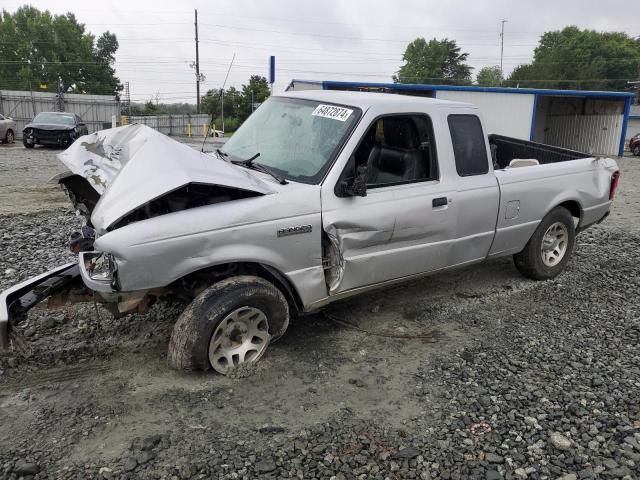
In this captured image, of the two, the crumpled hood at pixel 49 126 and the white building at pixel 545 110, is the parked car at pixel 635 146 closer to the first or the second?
the white building at pixel 545 110

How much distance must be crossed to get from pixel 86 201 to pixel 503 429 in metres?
3.68

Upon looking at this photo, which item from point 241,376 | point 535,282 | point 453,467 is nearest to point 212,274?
point 241,376

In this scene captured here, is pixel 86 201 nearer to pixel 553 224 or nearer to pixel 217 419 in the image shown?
pixel 217 419

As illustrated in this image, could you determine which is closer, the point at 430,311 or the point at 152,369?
the point at 152,369

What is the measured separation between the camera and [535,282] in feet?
20.0

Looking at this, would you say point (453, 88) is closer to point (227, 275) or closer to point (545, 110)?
point (545, 110)

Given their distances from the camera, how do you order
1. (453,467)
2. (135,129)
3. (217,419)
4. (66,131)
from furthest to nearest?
(66,131), (135,129), (217,419), (453,467)

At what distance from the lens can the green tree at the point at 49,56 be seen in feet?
250

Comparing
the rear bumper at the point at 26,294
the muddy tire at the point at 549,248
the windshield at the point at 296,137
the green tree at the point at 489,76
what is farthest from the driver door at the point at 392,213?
the green tree at the point at 489,76

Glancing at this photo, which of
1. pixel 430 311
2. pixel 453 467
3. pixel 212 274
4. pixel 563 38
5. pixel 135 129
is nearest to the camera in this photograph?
pixel 453 467

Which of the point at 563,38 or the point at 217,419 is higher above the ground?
the point at 563,38

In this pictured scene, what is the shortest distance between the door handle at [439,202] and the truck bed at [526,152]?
1995 mm

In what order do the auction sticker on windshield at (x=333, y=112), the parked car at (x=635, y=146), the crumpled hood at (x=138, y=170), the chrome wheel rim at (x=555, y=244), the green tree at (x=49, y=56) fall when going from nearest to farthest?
the crumpled hood at (x=138, y=170) < the auction sticker on windshield at (x=333, y=112) < the chrome wheel rim at (x=555, y=244) < the parked car at (x=635, y=146) < the green tree at (x=49, y=56)

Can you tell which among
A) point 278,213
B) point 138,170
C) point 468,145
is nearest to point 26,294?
point 138,170
